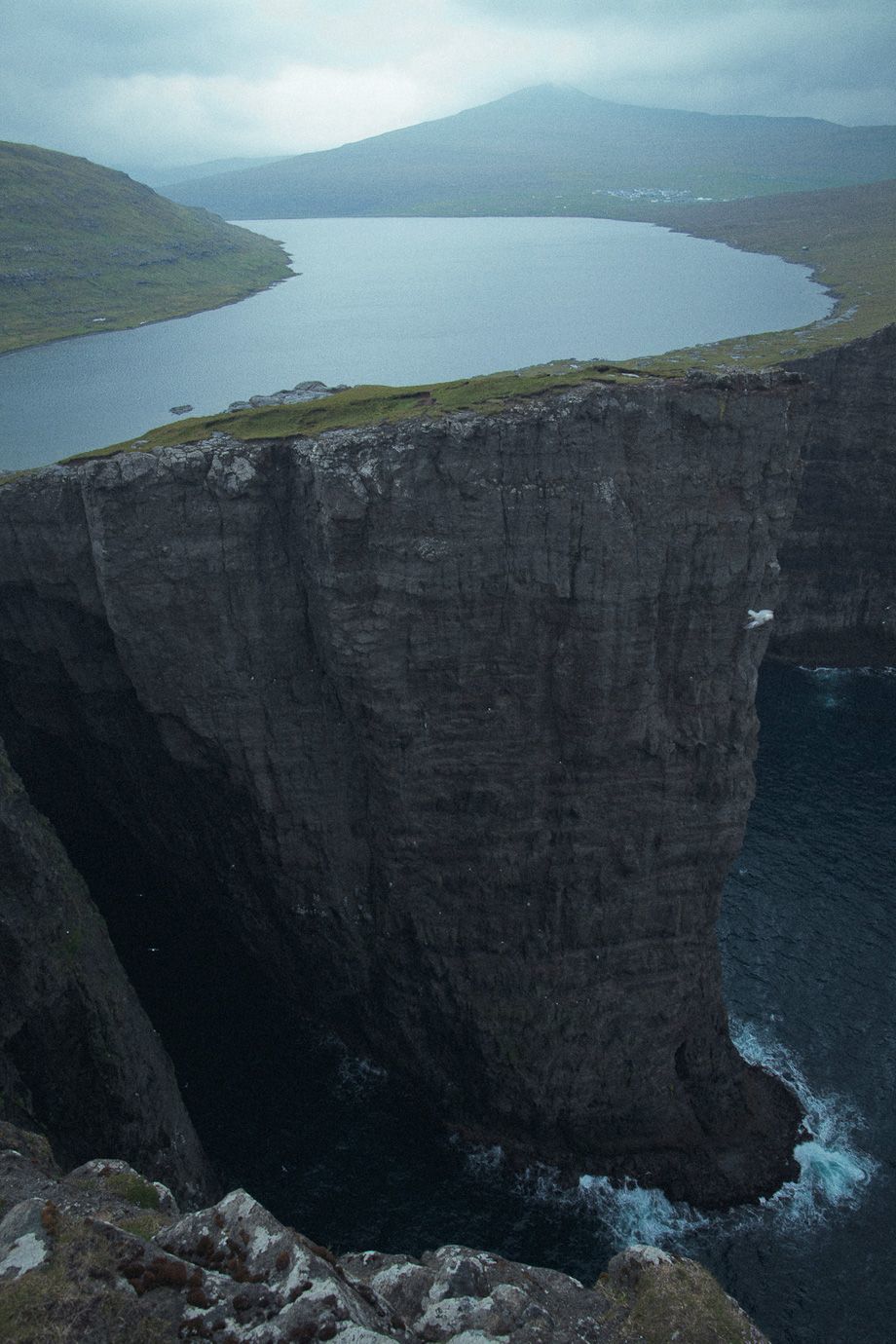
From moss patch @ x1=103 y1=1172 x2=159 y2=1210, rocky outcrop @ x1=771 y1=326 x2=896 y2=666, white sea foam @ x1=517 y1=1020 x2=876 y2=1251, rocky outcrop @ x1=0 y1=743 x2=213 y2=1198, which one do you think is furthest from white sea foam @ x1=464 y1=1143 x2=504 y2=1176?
rocky outcrop @ x1=771 y1=326 x2=896 y2=666

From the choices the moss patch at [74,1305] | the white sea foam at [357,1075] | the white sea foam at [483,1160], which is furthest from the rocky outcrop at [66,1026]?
the moss patch at [74,1305]

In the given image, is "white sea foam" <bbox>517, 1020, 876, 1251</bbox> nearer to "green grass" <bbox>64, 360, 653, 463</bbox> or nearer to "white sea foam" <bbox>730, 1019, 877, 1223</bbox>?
"white sea foam" <bbox>730, 1019, 877, 1223</bbox>

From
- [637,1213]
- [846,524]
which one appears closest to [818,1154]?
[637,1213]

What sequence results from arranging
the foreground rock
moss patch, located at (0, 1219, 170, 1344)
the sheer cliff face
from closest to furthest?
moss patch, located at (0, 1219, 170, 1344), the foreground rock, the sheer cliff face

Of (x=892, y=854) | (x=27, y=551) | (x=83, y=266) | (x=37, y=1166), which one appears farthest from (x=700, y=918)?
(x=83, y=266)

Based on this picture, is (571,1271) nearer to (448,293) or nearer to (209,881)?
(209,881)

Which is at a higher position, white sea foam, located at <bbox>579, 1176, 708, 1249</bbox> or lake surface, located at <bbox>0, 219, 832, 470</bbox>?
lake surface, located at <bbox>0, 219, 832, 470</bbox>

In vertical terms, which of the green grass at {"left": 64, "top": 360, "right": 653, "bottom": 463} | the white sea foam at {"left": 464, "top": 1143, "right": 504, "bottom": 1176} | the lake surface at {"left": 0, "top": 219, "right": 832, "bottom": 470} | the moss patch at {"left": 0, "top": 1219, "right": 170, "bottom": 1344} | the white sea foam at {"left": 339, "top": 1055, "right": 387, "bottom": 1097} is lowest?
the white sea foam at {"left": 464, "top": 1143, "right": 504, "bottom": 1176}
